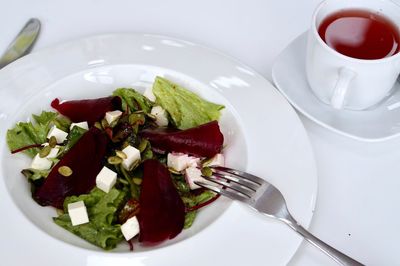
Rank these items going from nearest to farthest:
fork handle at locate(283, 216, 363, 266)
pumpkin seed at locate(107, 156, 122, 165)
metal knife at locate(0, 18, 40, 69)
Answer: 1. fork handle at locate(283, 216, 363, 266)
2. pumpkin seed at locate(107, 156, 122, 165)
3. metal knife at locate(0, 18, 40, 69)

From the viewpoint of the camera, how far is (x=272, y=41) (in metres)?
1.67

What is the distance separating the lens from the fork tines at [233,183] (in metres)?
Result: 1.14

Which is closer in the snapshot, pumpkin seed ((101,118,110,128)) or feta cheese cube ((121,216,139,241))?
feta cheese cube ((121,216,139,241))

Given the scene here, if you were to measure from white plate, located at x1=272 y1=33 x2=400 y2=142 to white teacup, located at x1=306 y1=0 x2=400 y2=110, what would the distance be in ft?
0.08

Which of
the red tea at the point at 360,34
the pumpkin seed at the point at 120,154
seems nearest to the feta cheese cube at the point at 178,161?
the pumpkin seed at the point at 120,154

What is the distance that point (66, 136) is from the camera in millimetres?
1285

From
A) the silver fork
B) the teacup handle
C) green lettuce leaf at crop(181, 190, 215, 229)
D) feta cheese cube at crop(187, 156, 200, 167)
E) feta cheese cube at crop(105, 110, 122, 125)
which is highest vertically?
the teacup handle

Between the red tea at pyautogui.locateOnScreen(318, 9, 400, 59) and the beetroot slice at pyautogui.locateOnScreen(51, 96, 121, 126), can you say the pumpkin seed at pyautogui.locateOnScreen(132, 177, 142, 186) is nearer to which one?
the beetroot slice at pyautogui.locateOnScreen(51, 96, 121, 126)

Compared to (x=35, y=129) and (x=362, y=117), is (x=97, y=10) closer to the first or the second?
(x=35, y=129)

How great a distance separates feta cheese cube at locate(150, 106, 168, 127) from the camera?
1.37 metres

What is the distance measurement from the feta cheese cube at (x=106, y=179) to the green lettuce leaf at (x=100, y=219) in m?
0.01

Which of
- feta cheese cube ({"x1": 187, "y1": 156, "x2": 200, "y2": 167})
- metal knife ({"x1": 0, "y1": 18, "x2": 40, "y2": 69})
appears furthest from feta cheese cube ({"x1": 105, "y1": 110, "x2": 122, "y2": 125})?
metal knife ({"x1": 0, "y1": 18, "x2": 40, "y2": 69})

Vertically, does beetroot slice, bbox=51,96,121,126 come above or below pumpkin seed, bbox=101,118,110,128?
above

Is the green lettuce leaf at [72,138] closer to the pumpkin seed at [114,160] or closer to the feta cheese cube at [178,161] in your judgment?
the pumpkin seed at [114,160]
